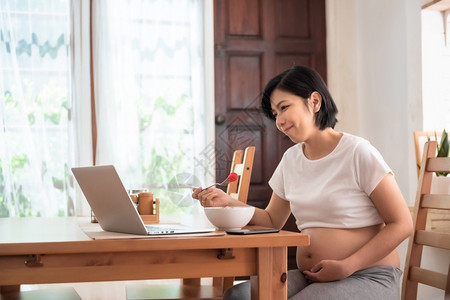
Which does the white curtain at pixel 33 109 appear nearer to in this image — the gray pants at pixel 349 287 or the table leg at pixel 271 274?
the gray pants at pixel 349 287

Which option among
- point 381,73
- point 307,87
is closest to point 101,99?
point 381,73

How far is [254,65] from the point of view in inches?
176

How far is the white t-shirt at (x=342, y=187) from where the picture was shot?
1771 mm

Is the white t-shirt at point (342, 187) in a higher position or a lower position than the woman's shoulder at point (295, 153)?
lower

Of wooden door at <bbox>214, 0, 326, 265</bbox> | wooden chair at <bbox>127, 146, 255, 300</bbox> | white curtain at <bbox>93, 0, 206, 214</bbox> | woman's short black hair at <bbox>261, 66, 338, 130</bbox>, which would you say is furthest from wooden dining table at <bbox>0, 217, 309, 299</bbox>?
wooden door at <bbox>214, 0, 326, 265</bbox>

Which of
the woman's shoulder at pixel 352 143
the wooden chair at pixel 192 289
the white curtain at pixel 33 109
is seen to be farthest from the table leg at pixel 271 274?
the white curtain at pixel 33 109

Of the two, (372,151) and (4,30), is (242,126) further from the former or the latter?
(372,151)

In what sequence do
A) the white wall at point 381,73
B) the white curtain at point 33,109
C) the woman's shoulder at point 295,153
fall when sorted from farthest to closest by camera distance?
the white curtain at point 33,109 < the white wall at point 381,73 < the woman's shoulder at point 295,153

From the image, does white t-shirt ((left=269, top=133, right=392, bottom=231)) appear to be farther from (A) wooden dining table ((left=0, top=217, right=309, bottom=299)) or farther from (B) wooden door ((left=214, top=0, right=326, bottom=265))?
(B) wooden door ((left=214, top=0, right=326, bottom=265))

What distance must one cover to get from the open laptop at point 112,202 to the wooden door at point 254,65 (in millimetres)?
2768

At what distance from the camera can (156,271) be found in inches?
53.1

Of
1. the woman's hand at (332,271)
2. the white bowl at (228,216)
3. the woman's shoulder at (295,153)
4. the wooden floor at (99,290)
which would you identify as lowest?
the wooden floor at (99,290)

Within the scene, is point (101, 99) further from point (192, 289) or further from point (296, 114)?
point (296, 114)

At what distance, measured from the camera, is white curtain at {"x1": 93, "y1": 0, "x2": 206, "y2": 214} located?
4.09 meters
